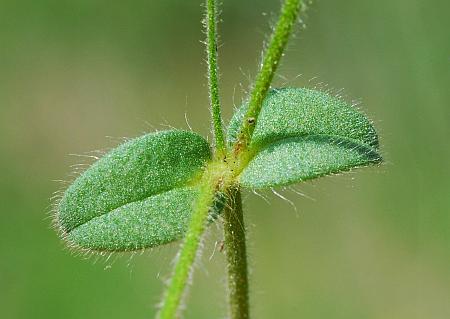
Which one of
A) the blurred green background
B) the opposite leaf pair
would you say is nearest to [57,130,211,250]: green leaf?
the opposite leaf pair

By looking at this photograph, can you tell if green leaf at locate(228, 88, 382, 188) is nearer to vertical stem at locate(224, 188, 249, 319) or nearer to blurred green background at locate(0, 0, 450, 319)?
vertical stem at locate(224, 188, 249, 319)

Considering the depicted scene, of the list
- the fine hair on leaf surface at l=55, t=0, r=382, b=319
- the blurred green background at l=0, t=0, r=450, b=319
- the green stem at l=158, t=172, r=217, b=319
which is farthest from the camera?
the blurred green background at l=0, t=0, r=450, b=319

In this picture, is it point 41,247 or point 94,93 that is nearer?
point 41,247

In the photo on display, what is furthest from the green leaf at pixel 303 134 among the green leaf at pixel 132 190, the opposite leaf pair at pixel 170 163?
the green leaf at pixel 132 190

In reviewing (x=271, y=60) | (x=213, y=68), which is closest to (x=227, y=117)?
(x=213, y=68)

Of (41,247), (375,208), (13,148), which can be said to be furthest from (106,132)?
(375,208)

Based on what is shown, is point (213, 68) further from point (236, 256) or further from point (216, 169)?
point (236, 256)

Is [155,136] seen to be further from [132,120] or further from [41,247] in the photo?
[132,120]
